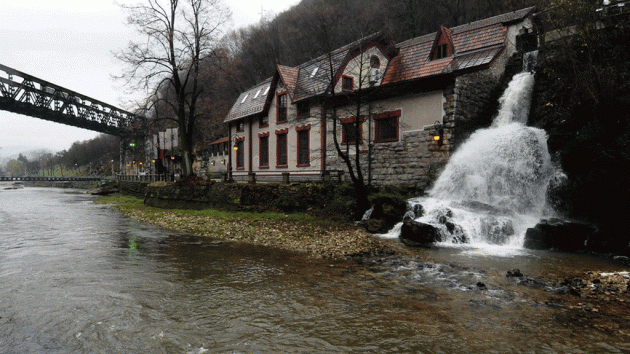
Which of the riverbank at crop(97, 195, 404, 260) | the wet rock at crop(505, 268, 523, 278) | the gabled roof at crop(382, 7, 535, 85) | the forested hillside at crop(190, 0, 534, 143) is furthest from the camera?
the forested hillside at crop(190, 0, 534, 143)

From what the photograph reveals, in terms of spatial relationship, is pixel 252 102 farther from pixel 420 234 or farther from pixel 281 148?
pixel 420 234

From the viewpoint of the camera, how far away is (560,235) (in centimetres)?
1127

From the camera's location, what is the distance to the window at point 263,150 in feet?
89.6

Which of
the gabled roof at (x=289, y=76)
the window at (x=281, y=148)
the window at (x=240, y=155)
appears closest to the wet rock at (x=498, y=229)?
the gabled roof at (x=289, y=76)

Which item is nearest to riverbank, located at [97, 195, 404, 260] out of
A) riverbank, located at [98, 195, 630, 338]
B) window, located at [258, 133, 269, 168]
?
riverbank, located at [98, 195, 630, 338]

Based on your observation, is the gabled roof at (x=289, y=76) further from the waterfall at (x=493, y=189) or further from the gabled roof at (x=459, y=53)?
the waterfall at (x=493, y=189)

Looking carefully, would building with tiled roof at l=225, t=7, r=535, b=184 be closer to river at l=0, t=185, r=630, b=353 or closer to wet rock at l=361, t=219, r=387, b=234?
wet rock at l=361, t=219, r=387, b=234

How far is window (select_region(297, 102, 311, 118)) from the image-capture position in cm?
2304

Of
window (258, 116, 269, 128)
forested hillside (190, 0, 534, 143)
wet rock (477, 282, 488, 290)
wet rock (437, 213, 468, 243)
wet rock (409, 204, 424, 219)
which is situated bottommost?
wet rock (477, 282, 488, 290)

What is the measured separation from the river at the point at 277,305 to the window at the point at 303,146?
1285cm

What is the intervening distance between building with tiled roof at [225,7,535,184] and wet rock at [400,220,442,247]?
17.0 ft

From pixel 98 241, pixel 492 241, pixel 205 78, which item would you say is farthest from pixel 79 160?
pixel 492 241

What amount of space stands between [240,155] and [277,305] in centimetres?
2508

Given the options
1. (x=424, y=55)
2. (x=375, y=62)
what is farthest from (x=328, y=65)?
(x=424, y=55)
